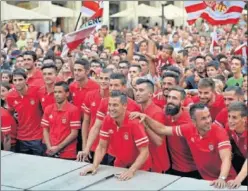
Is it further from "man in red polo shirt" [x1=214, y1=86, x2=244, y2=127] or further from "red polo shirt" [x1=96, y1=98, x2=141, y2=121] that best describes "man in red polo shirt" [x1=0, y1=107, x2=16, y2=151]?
"man in red polo shirt" [x1=214, y1=86, x2=244, y2=127]

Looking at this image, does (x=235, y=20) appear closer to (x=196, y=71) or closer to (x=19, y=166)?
(x=196, y=71)

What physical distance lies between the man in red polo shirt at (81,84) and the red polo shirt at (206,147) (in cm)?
201

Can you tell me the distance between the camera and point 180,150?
5652 millimetres

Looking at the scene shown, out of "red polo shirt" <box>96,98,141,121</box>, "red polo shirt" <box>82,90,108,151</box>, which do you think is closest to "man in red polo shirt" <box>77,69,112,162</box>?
"red polo shirt" <box>82,90,108,151</box>

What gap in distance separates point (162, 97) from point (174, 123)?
0.88 meters

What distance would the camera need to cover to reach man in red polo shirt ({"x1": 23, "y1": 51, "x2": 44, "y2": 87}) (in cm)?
764

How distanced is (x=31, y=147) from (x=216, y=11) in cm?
636

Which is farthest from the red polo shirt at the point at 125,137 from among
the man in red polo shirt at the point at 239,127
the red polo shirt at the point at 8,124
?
the red polo shirt at the point at 8,124

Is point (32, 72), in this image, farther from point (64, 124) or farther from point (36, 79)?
point (64, 124)

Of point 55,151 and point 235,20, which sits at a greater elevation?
point 235,20

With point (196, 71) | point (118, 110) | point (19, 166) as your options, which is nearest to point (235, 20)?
point (196, 71)

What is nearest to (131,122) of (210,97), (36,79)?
(210,97)

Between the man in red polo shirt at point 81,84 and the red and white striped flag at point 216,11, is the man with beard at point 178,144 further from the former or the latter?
the red and white striped flag at point 216,11

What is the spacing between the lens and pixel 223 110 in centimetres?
579
